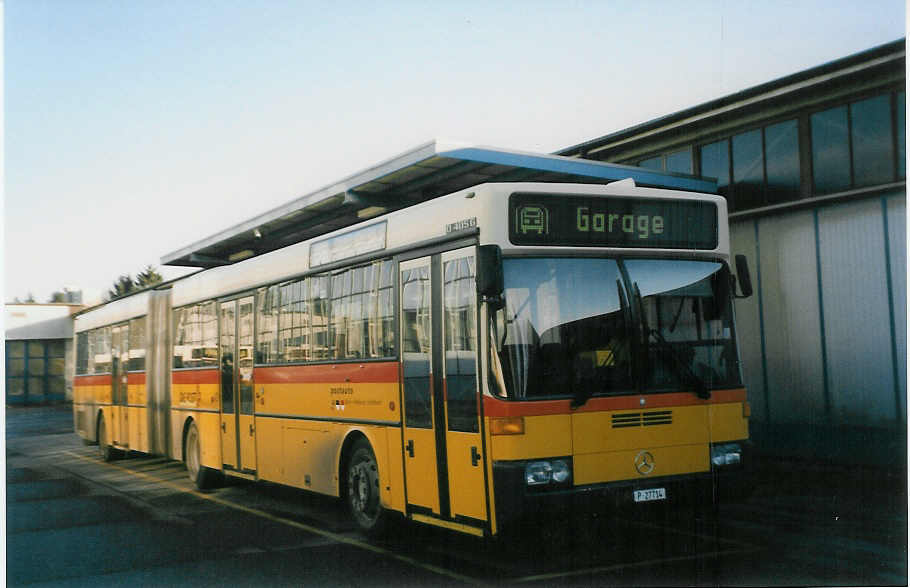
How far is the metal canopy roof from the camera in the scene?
1320cm

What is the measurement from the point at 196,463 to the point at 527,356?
8601 millimetres

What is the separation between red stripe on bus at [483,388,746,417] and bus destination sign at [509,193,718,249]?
126 centimetres

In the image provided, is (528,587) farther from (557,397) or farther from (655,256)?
(655,256)

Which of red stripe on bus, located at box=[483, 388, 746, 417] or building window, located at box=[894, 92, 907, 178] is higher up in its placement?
building window, located at box=[894, 92, 907, 178]

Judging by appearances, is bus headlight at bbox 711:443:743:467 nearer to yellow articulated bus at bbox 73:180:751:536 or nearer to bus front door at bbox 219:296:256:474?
yellow articulated bus at bbox 73:180:751:536

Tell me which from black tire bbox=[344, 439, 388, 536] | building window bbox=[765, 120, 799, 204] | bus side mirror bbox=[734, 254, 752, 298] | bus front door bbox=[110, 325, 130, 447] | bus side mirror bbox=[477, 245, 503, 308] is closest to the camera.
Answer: bus side mirror bbox=[477, 245, 503, 308]

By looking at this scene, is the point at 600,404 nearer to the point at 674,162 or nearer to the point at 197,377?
the point at 197,377

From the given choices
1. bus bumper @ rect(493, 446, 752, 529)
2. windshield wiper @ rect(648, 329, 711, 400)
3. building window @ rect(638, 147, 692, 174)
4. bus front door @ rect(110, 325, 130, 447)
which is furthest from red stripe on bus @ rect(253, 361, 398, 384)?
building window @ rect(638, 147, 692, 174)

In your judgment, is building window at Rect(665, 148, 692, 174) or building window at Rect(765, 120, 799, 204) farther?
building window at Rect(665, 148, 692, 174)

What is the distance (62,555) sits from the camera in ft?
29.2

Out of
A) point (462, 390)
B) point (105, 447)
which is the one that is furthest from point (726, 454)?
point (105, 447)

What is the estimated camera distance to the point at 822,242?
13.1m

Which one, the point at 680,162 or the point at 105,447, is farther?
the point at 105,447

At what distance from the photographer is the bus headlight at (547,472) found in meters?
6.96
